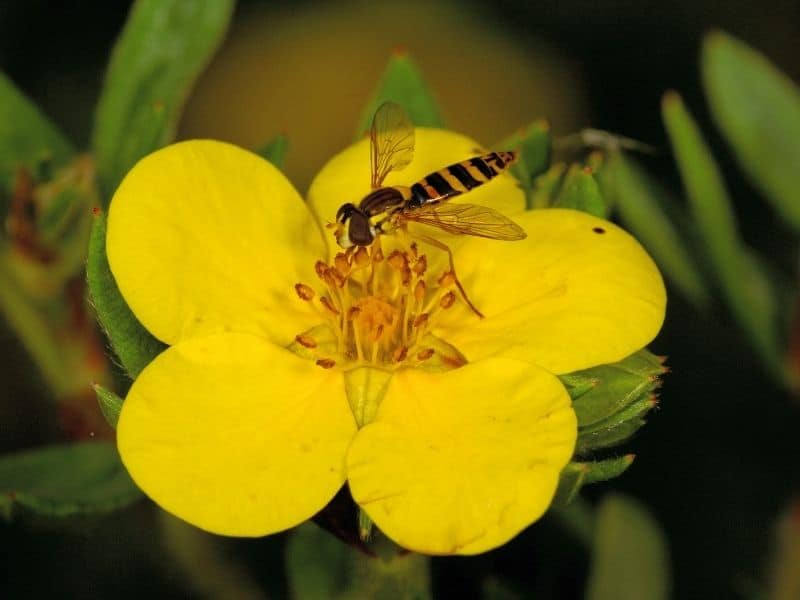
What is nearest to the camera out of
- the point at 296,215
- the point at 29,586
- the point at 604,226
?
the point at 604,226

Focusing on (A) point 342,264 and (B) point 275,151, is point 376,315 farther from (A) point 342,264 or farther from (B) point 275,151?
(B) point 275,151

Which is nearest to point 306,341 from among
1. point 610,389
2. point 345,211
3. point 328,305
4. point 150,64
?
point 328,305

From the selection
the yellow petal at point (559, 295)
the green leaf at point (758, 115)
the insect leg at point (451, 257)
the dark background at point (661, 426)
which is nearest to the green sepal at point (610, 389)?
the yellow petal at point (559, 295)

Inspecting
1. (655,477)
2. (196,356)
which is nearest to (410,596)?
(196,356)

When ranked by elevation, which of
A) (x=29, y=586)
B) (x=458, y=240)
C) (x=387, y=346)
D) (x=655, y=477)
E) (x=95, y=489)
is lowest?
(x=29, y=586)

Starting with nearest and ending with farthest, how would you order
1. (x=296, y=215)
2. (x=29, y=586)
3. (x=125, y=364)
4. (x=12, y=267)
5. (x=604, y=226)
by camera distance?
1. (x=125, y=364)
2. (x=604, y=226)
3. (x=296, y=215)
4. (x=12, y=267)
5. (x=29, y=586)

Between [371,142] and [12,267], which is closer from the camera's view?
[371,142]

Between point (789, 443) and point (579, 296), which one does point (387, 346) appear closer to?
point (579, 296)
